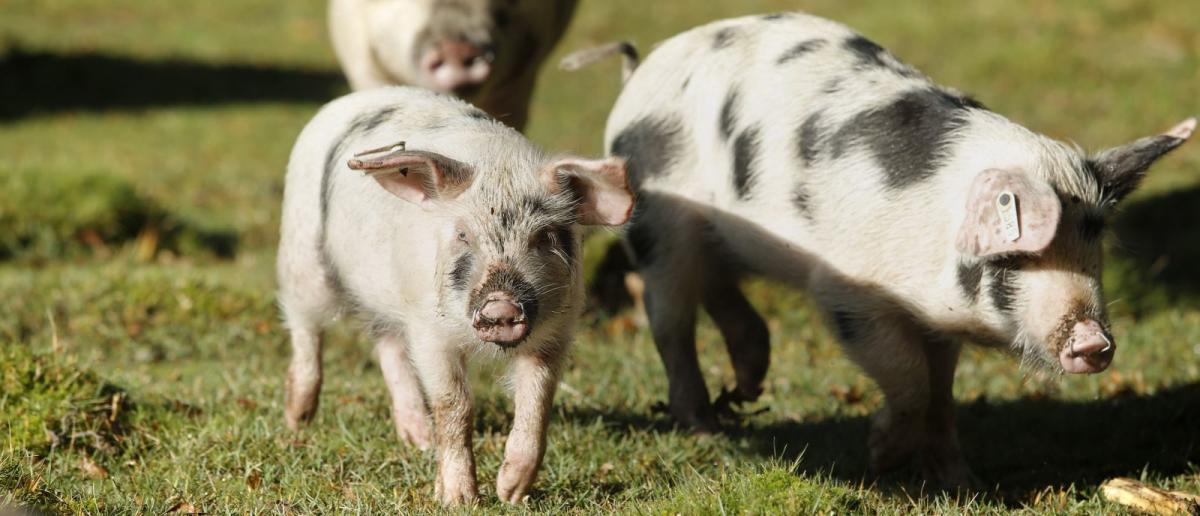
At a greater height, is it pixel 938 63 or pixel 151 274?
pixel 938 63

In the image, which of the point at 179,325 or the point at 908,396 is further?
the point at 179,325

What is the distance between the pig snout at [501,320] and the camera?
3762mm

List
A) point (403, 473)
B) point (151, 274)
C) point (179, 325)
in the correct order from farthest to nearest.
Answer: point (151, 274) → point (179, 325) → point (403, 473)

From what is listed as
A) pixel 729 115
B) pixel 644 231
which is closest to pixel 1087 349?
pixel 729 115

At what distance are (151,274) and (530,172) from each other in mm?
3667

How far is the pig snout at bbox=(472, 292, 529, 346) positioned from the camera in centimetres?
376

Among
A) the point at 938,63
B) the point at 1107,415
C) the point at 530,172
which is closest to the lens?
the point at 530,172

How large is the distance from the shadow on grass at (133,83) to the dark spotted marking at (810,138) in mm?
9647

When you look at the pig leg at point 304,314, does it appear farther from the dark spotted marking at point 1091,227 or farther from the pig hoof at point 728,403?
the dark spotted marking at point 1091,227

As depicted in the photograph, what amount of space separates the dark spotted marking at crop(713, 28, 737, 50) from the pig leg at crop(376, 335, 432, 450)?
1627mm

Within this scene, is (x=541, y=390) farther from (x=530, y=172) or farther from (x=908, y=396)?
(x=908, y=396)

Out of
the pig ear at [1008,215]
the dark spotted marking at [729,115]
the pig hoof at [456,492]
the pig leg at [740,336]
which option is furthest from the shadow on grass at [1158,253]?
the pig hoof at [456,492]

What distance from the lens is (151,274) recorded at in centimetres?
713

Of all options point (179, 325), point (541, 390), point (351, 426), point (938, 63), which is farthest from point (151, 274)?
point (938, 63)
